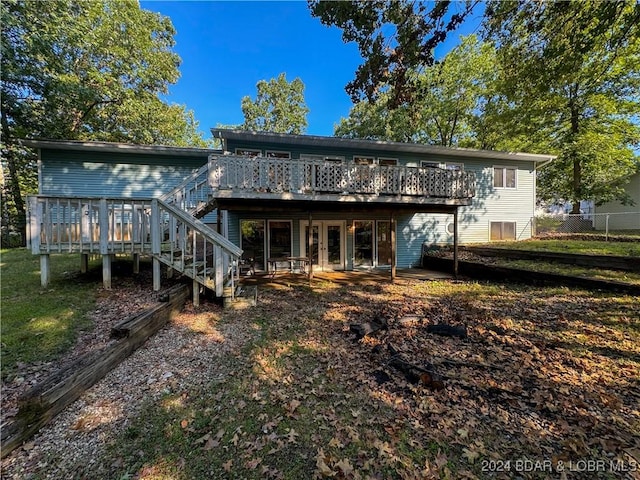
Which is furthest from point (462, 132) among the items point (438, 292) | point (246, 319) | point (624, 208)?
point (246, 319)

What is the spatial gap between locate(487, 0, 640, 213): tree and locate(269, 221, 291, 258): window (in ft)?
29.7

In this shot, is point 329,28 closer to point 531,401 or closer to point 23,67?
point 531,401

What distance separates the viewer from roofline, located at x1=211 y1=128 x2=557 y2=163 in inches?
394

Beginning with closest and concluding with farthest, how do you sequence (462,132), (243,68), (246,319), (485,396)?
(485,396) → (246,319) → (243,68) → (462,132)

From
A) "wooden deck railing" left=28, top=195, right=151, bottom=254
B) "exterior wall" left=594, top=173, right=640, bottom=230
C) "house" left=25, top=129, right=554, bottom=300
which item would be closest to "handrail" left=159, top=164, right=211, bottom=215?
"house" left=25, top=129, right=554, bottom=300

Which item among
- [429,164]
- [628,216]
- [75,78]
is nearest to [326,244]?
[429,164]

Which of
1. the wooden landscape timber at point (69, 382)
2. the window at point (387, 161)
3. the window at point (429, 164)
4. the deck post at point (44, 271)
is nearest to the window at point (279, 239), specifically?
the window at point (387, 161)

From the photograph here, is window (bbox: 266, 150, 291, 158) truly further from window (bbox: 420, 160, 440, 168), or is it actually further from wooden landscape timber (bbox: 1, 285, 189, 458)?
wooden landscape timber (bbox: 1, 285, 189, 458)

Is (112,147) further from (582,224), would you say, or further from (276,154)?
(582,224)

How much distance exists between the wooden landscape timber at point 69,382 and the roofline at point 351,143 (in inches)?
286

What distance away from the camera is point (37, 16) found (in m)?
14.2

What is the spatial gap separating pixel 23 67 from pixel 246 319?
1978cm

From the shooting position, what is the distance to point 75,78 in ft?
49.1

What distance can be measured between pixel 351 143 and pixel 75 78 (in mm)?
16111
